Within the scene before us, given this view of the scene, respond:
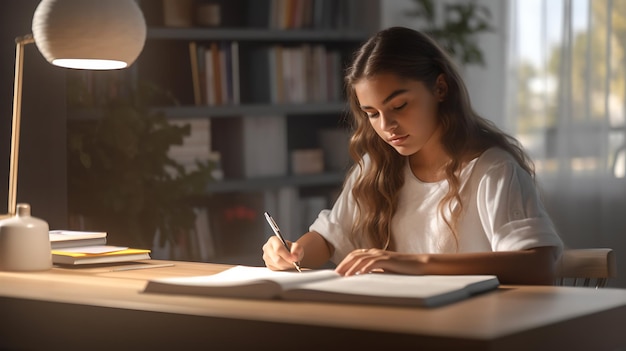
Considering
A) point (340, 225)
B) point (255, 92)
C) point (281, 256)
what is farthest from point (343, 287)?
point (255, 92)

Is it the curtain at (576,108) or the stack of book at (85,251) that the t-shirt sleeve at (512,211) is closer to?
the stack of book at (85,251)

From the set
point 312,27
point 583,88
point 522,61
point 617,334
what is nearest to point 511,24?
point 522,61

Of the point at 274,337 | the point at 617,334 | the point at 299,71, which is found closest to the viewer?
the point at 274,337

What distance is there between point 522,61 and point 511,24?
0.62 ft

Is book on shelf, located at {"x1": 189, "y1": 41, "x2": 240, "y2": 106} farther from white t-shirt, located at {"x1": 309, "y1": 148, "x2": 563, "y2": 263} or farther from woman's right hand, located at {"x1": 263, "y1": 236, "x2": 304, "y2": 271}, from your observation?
woman's right hand, located at {"x1": 263, "y1": 236, "x2": 304, "y2": 271}

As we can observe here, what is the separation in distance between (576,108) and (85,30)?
3.10 m

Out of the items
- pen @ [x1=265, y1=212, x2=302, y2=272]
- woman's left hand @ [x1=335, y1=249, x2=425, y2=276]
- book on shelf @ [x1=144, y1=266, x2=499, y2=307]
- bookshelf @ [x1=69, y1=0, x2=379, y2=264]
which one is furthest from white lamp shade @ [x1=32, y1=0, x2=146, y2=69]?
bookshelf @ [x1=69, y1=0, x2=379, y2=264]

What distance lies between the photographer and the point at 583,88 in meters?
4.83

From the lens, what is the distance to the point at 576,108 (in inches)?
191

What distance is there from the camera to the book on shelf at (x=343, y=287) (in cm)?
164

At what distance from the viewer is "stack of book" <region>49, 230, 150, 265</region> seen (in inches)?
90.9

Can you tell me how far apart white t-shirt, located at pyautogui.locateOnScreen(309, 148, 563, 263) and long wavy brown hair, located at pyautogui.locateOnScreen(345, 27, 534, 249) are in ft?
0.08

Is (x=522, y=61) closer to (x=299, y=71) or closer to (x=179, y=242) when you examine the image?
(x=299, y=71)

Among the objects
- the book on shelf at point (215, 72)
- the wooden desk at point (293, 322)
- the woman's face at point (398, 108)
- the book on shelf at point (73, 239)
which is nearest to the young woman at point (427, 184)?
the woman's face at point (398, 108)
